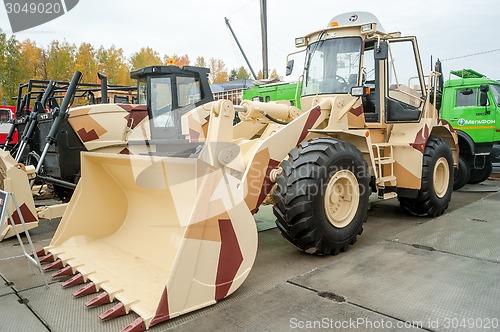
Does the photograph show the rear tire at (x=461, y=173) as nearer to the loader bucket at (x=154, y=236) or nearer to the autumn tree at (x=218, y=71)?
the loader bucket at (x=154, y=236)

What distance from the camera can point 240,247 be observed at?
283 cm

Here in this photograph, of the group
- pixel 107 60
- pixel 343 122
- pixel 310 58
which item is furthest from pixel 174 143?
pixel 107 60

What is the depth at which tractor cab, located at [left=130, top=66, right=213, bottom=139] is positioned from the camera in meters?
7.47

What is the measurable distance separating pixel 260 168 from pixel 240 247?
817 millimetres

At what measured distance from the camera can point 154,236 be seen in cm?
348

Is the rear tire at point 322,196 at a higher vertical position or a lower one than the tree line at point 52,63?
lower

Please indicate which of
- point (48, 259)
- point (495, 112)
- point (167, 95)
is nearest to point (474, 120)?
point (495, 112)

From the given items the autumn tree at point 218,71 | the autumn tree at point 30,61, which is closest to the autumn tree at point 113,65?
the autumn tree at point 30,61

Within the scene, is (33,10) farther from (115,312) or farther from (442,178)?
(442,178)

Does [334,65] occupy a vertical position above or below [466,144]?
above

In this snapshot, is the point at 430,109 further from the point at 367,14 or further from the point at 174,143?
the point at 174,143

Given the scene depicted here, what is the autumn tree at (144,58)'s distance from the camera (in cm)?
4103

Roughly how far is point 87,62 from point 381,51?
99.1ft

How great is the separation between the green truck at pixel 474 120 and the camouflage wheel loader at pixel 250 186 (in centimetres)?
306
